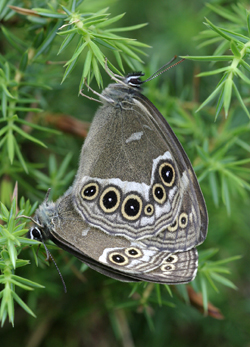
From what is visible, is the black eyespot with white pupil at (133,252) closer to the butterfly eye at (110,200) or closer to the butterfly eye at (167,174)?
the butterfly eye at (110,200)

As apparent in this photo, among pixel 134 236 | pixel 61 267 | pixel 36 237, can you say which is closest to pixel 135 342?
pixel 61 267

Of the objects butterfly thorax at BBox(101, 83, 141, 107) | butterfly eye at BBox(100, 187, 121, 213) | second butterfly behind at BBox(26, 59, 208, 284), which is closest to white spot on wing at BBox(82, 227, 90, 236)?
second butterfly behind at BBox(26, 59, 208, 284)

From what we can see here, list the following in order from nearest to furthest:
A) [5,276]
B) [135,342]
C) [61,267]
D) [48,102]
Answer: [5,276] → [61,267] → [48,102] → [135,342]

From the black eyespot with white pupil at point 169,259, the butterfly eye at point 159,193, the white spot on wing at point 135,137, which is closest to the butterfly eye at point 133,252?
the black eyespot with white pupil at point 169,259

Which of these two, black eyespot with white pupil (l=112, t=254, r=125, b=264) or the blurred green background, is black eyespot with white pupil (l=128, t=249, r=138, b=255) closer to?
black eyespot with white pupil (l=112, t=254, r=125, b=264)

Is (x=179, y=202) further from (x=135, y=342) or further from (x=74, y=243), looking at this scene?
(x=135, y=342)

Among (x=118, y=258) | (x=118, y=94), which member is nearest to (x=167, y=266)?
(x=118, y=258)

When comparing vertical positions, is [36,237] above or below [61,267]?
above

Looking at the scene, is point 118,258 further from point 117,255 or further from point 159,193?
point 159,193
